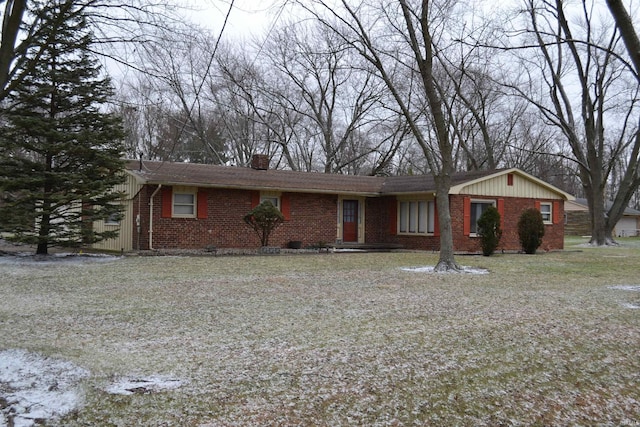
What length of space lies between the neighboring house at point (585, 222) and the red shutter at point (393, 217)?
97.6ft

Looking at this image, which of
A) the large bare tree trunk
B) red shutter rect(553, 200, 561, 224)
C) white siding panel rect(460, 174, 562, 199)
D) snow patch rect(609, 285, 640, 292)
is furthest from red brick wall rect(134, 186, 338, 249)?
the large bare tree trunk

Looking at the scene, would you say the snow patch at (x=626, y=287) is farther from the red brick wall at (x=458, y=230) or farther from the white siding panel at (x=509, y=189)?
the white siding panel at (x=509, y=189)

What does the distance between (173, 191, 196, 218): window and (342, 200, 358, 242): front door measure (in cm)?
602

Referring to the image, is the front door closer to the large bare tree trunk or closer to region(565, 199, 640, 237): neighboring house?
the large bare tree trunk

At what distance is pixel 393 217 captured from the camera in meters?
22.3

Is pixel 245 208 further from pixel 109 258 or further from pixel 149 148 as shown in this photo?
pixel 149 148

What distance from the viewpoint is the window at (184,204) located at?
18406mm

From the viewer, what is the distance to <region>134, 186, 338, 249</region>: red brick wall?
18.0 metres

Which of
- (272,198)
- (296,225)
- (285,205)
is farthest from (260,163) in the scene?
(296,225)

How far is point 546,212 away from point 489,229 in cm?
530

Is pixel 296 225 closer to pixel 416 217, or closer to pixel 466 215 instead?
pixel 416 217

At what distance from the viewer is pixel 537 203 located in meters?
22.3

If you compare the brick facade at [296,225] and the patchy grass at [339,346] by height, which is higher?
the brick facade at [296,225]

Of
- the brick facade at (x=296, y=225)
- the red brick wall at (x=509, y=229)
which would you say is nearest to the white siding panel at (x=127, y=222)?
the brick facade at (x=296, y=225)
